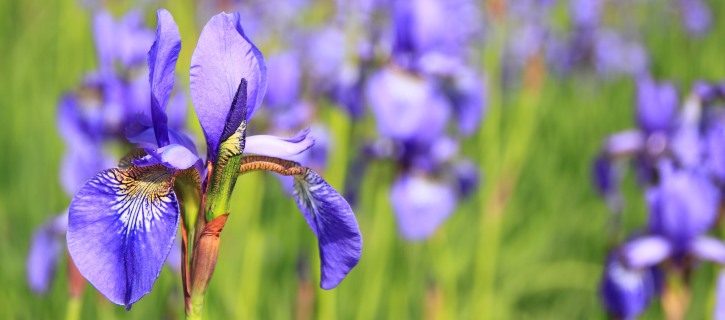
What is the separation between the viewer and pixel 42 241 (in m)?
1.53

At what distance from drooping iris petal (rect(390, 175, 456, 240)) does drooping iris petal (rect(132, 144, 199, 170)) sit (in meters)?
1.25

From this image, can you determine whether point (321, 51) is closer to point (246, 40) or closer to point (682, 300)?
point (682, 300)

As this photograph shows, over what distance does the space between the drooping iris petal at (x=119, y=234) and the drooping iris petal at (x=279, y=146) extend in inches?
4.8

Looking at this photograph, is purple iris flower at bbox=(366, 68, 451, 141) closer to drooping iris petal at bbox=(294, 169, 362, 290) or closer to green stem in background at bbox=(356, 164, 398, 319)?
green stem in background at bbox=(356, 164, 398, 319)

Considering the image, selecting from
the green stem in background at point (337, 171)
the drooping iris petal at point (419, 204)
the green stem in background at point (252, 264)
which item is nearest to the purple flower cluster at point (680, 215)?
the drooping iris petal at point (419, 204)

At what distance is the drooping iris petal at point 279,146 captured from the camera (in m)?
0.85

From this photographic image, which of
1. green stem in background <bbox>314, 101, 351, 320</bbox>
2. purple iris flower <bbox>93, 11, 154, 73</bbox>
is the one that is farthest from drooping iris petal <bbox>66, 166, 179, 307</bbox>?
green stem in background <bbox>314, 101, 351, 320</bbox>

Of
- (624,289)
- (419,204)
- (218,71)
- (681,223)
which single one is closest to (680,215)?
(681,223)

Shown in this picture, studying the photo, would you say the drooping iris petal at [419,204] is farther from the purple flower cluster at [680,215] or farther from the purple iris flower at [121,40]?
the purple iris flower at [121,40]

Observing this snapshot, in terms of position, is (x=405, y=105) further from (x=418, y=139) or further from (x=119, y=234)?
(x=119, y=234)

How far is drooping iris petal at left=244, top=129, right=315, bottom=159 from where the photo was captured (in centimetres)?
85

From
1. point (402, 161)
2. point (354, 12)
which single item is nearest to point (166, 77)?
point (354, 12)

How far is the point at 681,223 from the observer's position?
1.66m

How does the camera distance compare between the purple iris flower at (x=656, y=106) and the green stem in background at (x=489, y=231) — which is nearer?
the purple iris flower at (x=656, y=106)
